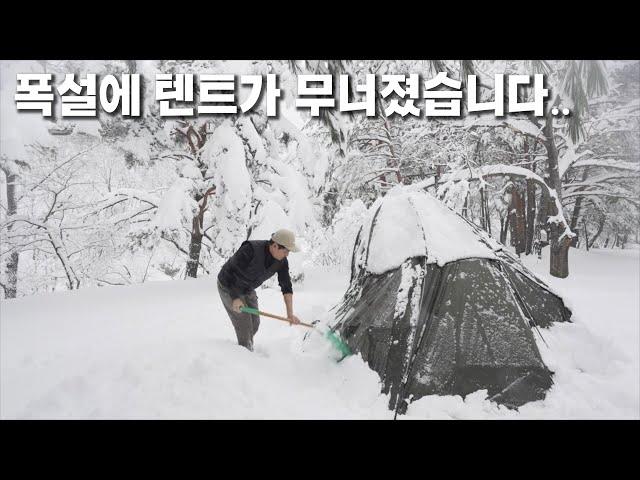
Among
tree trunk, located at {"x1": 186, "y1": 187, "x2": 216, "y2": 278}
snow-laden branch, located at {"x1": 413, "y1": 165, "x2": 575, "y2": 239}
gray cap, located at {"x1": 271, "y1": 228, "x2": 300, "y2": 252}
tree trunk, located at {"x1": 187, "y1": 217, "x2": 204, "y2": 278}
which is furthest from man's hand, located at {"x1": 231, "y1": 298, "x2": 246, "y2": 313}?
tree trunk, located at {"x1": 187, "y1": 217, "x2": 204, "y2": 278}

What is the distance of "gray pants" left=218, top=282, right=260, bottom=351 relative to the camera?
4.15 meters

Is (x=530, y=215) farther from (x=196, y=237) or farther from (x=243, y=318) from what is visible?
(x=243, y=318)

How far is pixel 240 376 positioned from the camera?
325 centimetres

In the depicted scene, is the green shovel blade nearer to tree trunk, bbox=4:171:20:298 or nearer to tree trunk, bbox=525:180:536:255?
tree trunk, bbox=4:171:20:298

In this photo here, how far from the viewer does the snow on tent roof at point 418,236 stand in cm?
359

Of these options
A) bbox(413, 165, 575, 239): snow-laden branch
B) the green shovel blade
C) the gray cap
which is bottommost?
the green shovel blade

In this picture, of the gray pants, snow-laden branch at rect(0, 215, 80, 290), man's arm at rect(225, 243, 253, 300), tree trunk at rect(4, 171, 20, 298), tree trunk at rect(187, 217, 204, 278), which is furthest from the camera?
tree trunk at rect(4, 171, 20, 298)

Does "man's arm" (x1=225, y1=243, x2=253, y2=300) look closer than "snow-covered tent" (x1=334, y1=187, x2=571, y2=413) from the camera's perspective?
No

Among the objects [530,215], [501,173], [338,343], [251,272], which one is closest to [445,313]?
[338,343]

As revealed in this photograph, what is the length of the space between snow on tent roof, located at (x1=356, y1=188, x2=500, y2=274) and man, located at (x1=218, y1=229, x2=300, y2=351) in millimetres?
906

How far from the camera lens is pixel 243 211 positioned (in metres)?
8.91

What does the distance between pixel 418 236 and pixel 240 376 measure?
6.82 feet

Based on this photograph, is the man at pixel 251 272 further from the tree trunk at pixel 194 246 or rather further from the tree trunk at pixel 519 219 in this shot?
the tree trunk at pixel 519 219
